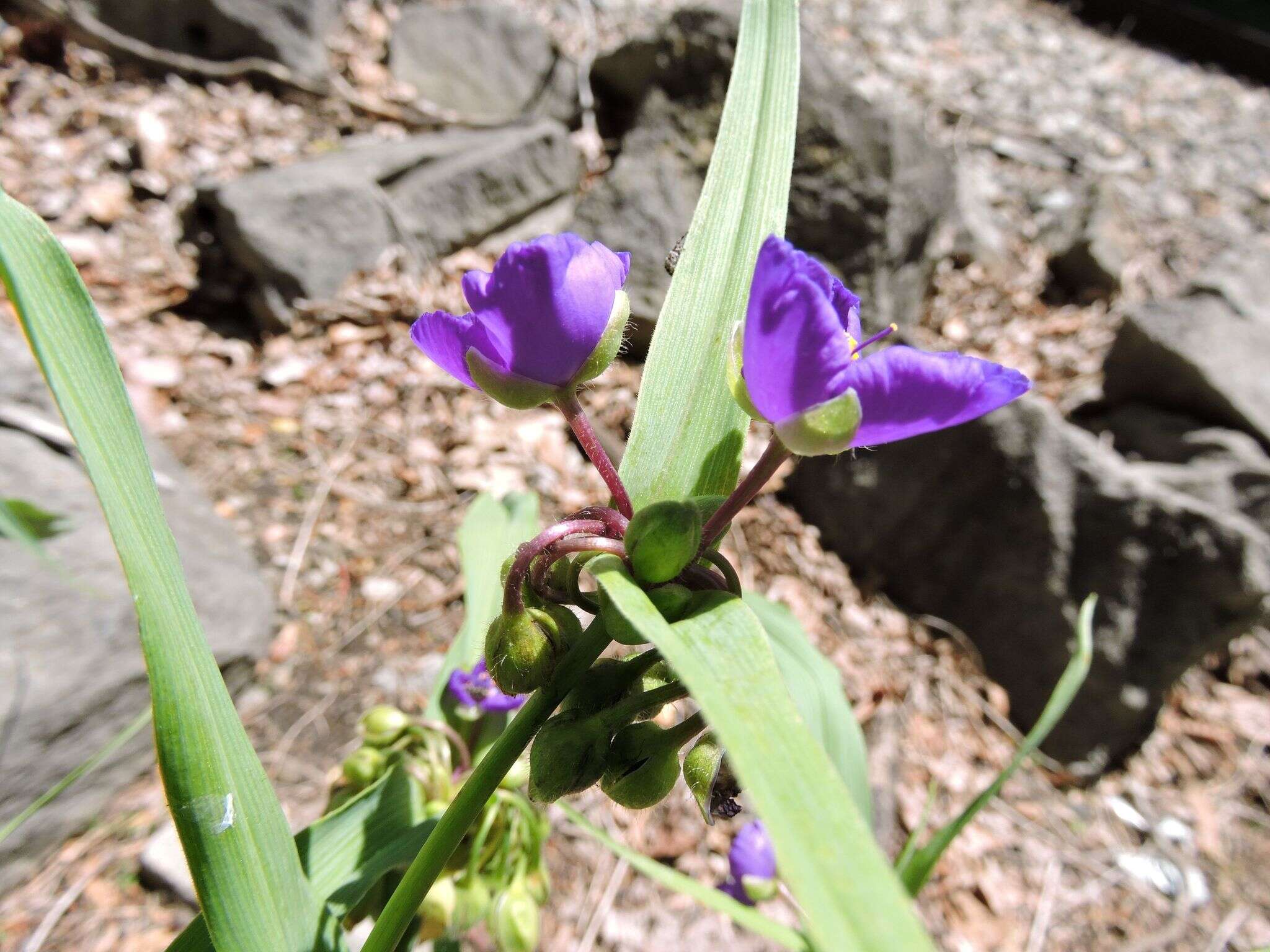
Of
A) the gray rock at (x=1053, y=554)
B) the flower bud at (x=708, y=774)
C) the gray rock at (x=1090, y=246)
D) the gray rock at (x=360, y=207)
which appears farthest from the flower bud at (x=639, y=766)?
the gray rock at (x=1090, y=246)

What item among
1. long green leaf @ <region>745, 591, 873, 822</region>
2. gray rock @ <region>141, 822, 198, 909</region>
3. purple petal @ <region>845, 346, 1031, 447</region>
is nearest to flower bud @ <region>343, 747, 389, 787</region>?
long green leaf @ <region>745, 591, 873, 822</region>

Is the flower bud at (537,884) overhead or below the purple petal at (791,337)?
below

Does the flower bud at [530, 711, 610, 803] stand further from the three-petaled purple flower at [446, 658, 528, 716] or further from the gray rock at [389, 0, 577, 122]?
the gray rock at [389, 0, 577, 122]

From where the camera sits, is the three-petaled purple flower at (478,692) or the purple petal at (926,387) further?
the three-petaled purple flower at (478,692)

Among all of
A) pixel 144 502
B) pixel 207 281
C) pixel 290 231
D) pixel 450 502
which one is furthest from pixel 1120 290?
pixel 144 502

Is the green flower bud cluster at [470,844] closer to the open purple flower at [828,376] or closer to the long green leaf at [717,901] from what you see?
the long green leaf at [717,901]

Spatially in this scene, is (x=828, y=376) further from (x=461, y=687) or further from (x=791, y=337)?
(x=461, y=687)

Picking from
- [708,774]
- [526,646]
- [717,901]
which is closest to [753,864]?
[717,901]
